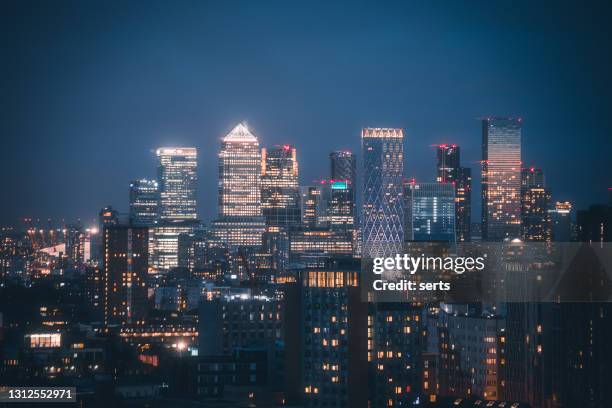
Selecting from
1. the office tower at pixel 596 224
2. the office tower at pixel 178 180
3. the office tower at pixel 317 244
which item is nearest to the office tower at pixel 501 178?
the office tower at pixel 317 244

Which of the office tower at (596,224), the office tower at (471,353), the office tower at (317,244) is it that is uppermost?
the office tower at (596,224)

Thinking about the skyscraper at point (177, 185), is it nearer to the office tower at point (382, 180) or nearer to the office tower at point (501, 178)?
the office tower at point (382, 180)

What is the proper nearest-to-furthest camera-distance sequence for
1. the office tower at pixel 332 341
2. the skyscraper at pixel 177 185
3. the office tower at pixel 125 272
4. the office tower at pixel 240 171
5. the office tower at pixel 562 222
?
the office tower at pixel 332 341 → the office tower at pixel 562 222 → the office tower at pixel 125 272 → the skyscraper at pixel 177 185 → the office tower at pixel 240 171

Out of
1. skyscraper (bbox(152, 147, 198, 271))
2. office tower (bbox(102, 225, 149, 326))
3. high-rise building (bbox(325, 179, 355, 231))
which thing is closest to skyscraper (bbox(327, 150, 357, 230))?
high-rise building (bbox(325, 179, 355, 231))

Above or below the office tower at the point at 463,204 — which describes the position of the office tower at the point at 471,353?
below

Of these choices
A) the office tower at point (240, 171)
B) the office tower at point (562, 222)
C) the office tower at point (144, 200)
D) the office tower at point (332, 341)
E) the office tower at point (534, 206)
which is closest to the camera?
the office tower at point (332, 341)

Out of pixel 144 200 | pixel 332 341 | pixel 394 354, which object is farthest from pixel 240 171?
pixel 332 341

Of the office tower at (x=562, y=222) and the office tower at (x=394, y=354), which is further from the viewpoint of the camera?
the office tower at (x=562, y=222)
